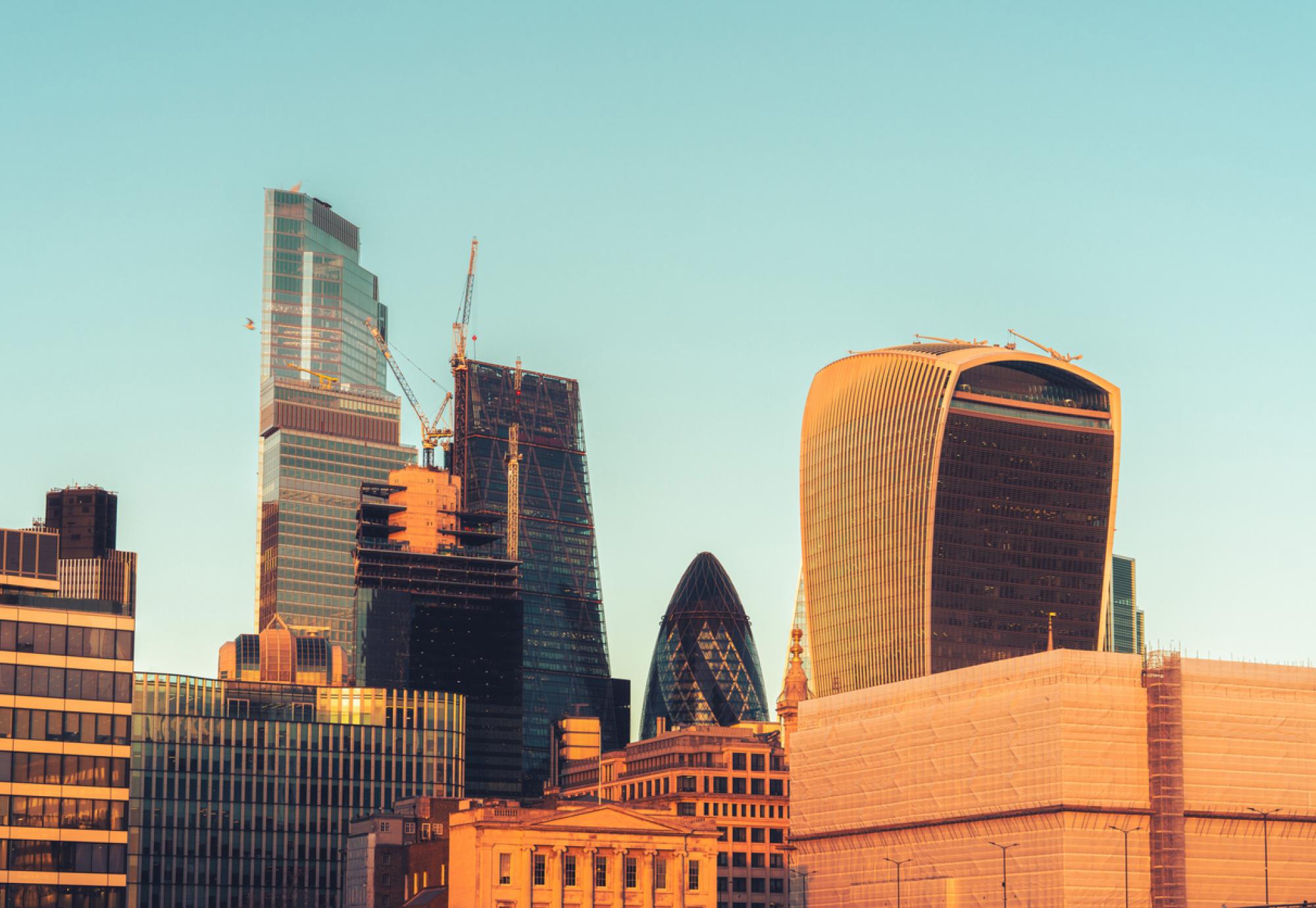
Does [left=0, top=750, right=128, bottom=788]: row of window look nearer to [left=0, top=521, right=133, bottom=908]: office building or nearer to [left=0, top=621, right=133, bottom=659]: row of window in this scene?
[left=0, top=521, right=133, bottom=908]: office building

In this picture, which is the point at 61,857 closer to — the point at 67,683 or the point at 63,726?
the point at 63,726

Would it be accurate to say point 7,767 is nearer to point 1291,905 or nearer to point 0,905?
point 0,905

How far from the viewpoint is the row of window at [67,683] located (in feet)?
514

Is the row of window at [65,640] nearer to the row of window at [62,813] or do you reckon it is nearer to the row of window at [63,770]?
the row of window at [63,770]

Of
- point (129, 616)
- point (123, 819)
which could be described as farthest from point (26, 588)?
Answer: point (123, 819)

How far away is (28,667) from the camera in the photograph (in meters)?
158

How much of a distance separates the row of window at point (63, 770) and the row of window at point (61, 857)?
436 centimetres

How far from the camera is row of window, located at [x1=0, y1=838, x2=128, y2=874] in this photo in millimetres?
154500

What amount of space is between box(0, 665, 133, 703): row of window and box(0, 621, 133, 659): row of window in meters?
1.30

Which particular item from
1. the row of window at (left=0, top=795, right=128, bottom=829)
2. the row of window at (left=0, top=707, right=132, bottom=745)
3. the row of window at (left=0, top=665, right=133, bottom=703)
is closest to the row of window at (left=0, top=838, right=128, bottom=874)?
the row of window at (left=0, top=795, right=128, bottom=829)

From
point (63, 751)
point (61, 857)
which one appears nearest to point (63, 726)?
point (63, 751)

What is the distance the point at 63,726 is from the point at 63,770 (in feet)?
10.5

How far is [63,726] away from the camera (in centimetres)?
15875

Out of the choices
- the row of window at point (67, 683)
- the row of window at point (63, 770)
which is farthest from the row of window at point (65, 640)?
the row of window at point (63, 770)
